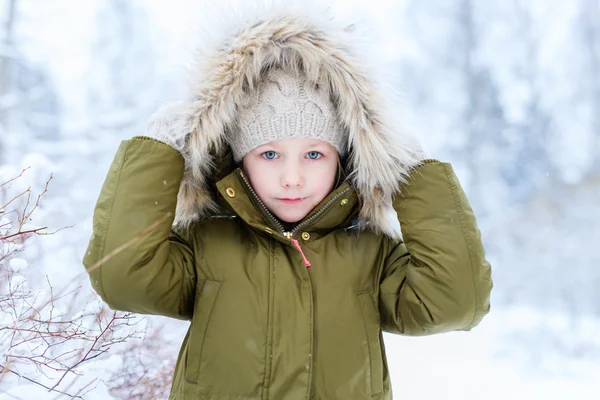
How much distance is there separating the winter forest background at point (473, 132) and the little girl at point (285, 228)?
2127mm

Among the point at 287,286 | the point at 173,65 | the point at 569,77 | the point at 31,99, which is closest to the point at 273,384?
the point at 287,286

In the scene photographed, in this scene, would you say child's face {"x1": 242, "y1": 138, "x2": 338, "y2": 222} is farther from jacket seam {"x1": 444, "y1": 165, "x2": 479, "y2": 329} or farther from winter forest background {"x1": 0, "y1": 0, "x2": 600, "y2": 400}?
winter forest background {"x1": 0, "y1": 0, "x2": 600, "y2": 400}

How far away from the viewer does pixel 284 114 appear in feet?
4.50

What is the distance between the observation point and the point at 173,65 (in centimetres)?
144

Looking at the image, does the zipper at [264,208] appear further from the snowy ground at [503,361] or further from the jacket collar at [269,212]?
the snowy ground at [503,361]

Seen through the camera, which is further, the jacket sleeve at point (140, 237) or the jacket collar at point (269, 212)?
the jacket collar at point (269, 212)

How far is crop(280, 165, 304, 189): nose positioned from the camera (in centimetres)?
132

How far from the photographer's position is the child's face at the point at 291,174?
135 centimetres

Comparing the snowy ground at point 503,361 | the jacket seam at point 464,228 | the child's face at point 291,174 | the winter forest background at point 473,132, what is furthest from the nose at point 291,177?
the winter forest background at point 473,132

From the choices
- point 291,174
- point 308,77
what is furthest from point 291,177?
point 308,77

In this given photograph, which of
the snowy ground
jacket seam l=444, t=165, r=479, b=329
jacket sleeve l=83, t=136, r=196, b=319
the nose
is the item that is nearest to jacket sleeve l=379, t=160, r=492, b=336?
jacket seam l=444, t=165, r=479, b=329

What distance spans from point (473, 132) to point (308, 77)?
4603 millimetres

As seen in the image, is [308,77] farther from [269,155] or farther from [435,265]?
[435,265]

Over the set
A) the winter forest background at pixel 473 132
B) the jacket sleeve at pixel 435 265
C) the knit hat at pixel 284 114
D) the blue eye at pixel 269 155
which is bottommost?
the jacket sleeve at pixel 435 265
